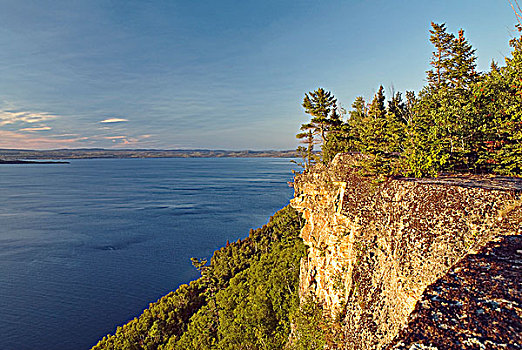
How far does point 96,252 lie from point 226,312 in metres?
41.2

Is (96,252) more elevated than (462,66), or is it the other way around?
(462,66)

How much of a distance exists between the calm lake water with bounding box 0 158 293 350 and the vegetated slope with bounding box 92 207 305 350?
9.55m

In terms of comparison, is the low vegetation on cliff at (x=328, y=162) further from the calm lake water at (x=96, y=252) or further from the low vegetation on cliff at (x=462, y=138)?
the calm lake water at (x=96, y=252)

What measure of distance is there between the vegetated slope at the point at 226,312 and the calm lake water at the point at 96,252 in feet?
31.3

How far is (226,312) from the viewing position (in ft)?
123

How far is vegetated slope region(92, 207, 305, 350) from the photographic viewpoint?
3116 cm

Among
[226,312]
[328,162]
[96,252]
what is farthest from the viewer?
[96,252]

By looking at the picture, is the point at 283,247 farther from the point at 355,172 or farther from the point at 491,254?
the point at 491,254

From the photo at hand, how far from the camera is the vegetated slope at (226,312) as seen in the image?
31159 mm

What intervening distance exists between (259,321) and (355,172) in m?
23.2

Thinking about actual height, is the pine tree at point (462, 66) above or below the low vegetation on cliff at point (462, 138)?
above

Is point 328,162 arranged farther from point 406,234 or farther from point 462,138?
point 406,234

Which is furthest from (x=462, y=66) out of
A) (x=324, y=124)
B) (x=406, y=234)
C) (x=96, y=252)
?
(x=96, y=252)

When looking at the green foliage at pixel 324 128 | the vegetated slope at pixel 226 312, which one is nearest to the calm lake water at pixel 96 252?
the vegetated slope at pixel 226 312
